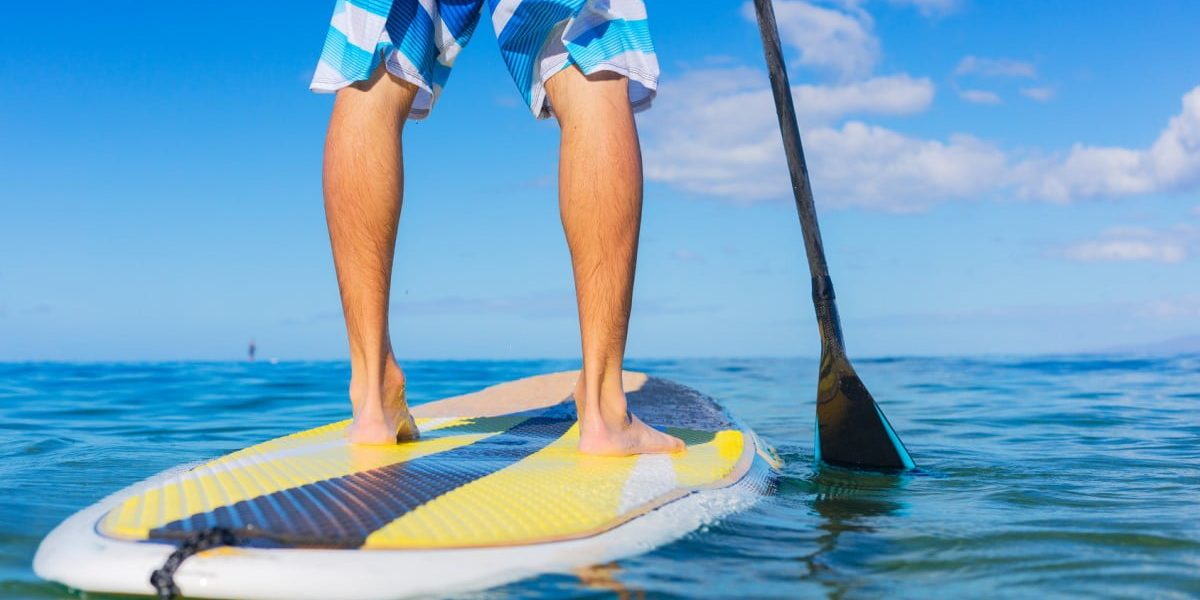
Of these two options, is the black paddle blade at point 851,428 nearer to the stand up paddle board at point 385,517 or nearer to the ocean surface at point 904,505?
the ocean surface at point 904,505

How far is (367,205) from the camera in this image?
2182mm

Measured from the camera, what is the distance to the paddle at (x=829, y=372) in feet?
9.55

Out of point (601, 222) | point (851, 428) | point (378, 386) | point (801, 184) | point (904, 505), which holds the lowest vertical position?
point (904, 505)

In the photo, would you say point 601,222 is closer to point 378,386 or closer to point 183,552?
point 378,386

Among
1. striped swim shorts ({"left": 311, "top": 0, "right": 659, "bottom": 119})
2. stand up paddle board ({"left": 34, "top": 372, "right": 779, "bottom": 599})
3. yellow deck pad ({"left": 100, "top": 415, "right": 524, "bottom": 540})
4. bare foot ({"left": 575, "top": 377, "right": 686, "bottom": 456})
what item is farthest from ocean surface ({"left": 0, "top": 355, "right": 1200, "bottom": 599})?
striped swim shorts ({"left": 311, "top": 0, "right": 659, "bottom": 119})

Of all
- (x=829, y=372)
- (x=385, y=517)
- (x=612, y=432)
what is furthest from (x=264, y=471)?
(x=829, y=372)

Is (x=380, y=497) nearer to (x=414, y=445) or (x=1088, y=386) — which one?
(x=414, y=445)

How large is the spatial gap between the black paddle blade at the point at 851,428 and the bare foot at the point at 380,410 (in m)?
1.28

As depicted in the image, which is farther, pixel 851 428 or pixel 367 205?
pixel 851 428

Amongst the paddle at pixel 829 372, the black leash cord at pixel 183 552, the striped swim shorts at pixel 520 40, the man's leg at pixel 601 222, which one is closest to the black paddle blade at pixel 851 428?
A: the paddle at pixel 829 372

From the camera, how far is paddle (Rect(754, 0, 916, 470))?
291cm

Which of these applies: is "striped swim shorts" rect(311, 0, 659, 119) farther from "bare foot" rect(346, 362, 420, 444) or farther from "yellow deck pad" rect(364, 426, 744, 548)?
"yellow deck pad" rect(364, 426, 744, 548)

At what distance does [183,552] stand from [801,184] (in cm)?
223

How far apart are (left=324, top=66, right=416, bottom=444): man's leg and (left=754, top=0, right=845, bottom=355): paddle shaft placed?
1.34m
